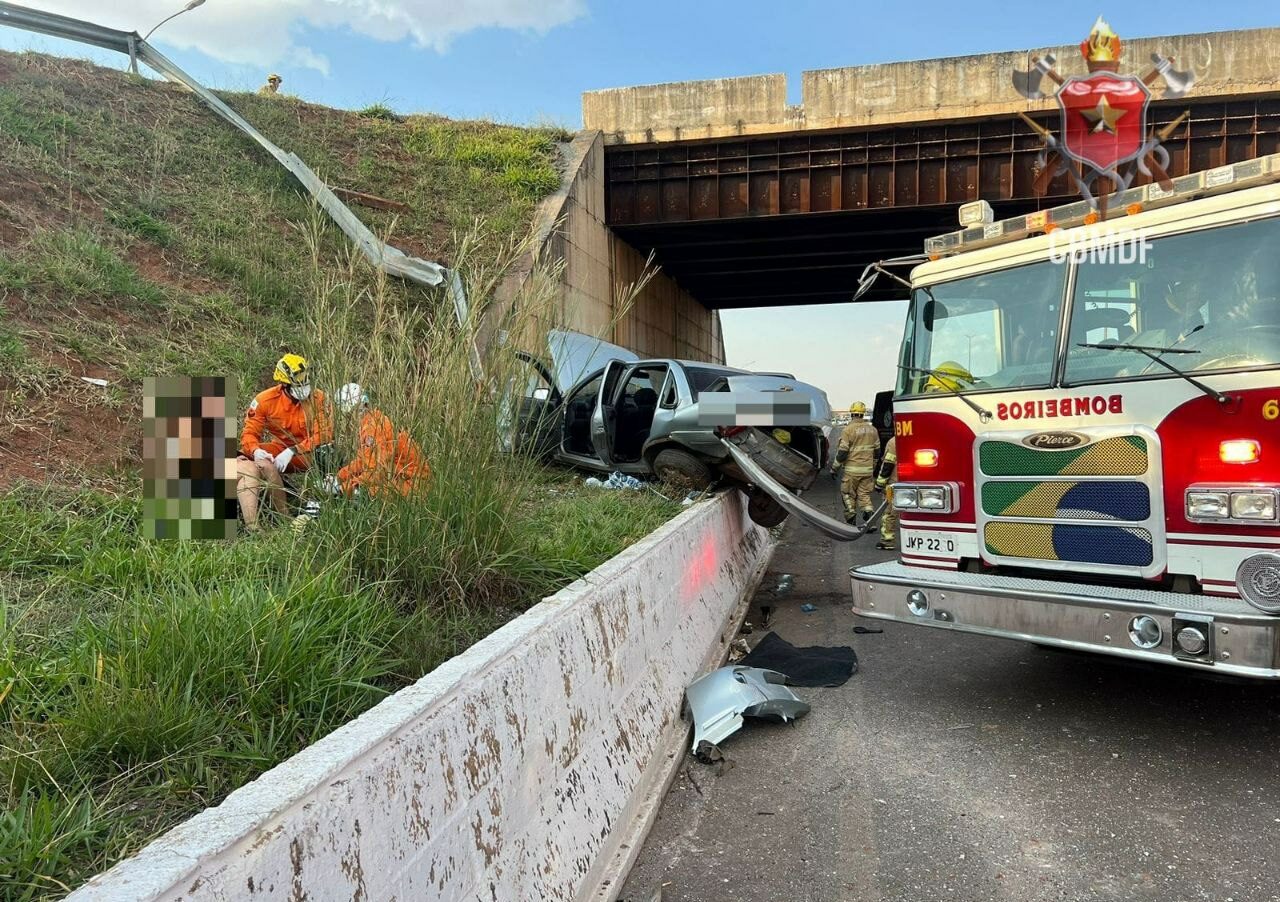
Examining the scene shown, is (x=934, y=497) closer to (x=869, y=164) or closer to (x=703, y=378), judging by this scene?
(x=703, y=378)

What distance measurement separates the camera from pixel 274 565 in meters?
3.34

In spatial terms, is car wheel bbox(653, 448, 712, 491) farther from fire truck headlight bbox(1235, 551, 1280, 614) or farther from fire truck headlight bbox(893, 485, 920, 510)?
fire truck headlight bbox(1235, 551, 1280, 614)

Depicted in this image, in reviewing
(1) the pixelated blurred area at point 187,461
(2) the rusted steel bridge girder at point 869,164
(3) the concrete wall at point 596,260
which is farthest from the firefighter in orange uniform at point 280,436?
(2) the rusted steel bridge girder at point 869,164

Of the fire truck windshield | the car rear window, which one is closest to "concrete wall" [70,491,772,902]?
the fire truck windshield

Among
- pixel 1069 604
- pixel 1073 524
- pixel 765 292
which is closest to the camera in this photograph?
pixel 1069 604

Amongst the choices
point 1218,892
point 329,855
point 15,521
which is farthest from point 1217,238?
point 15,521

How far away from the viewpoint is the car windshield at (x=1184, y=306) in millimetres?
3818

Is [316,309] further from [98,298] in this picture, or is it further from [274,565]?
[98,298]

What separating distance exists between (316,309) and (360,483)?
784mm

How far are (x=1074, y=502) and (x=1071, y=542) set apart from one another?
8.3 inches

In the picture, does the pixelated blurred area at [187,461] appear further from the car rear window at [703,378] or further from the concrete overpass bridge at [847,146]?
the concrete overpass bridge at [847,146]

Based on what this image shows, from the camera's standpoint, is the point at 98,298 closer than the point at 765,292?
Yes

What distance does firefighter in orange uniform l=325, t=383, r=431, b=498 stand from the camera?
334cm

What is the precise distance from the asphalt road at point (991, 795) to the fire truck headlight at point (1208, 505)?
941 millimetres
